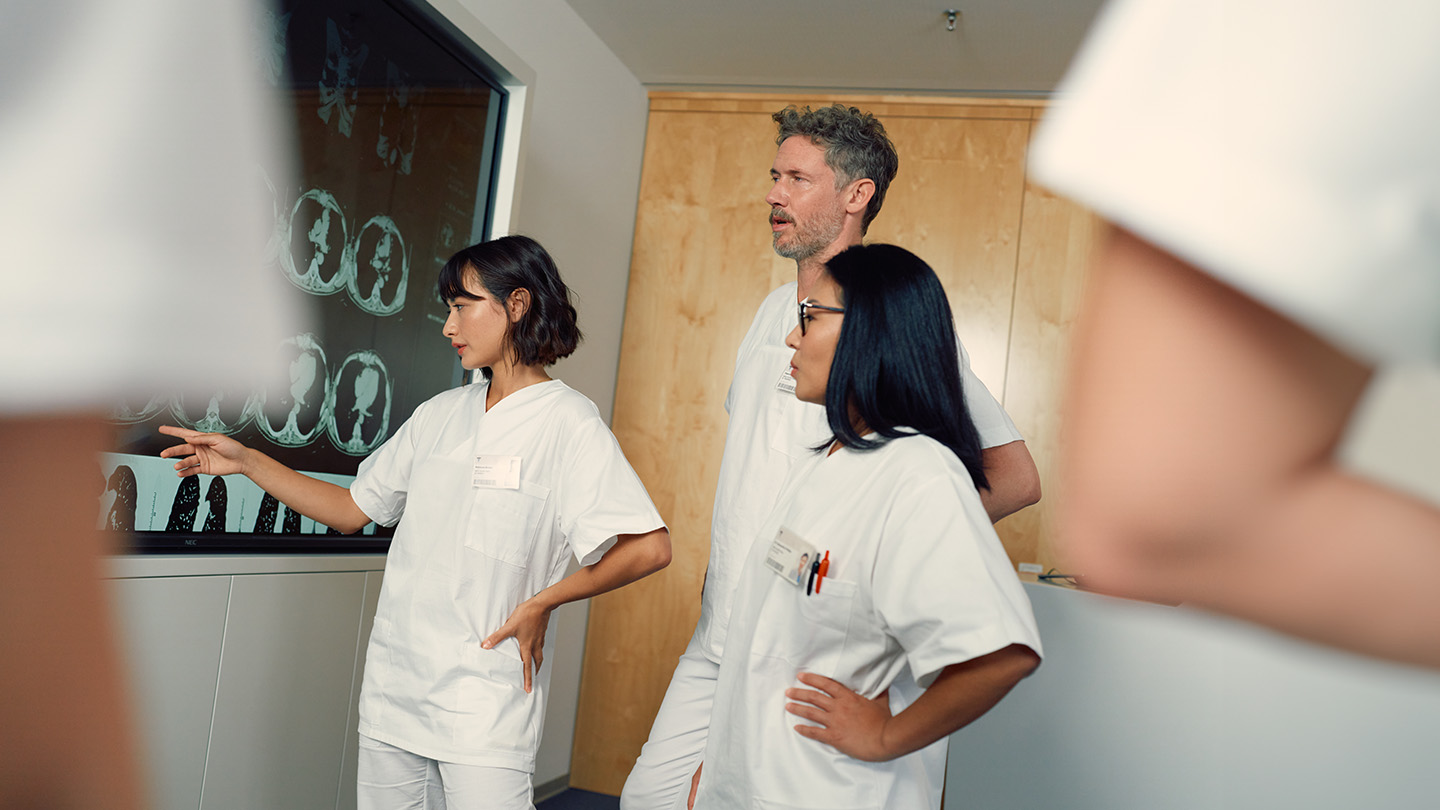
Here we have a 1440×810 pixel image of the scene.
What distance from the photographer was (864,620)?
143cm

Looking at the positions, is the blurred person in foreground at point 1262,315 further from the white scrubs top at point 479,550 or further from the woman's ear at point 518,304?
the woman's ear at point 518,304

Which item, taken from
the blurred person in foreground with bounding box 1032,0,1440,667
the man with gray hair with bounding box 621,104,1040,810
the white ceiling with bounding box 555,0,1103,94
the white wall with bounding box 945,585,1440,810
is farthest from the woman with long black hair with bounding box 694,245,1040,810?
the white ceiling with bounding box 555,0,1103,94

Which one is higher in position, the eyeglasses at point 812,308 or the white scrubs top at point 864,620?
the eyeglasses at point 812,308

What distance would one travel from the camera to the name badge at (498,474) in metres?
2.19

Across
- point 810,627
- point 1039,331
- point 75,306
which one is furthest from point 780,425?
point 1039,331

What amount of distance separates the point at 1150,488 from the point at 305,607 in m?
2.62

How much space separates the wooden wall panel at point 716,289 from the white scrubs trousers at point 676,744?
2135 millimetres

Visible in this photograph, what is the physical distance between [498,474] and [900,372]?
41.7 inches

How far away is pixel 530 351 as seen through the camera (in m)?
2.38

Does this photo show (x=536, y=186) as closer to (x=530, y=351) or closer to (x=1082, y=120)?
(x=530, y=351)

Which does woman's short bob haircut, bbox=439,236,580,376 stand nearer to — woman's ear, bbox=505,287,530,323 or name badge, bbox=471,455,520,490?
woman's ear, bbox=505,287,530,323

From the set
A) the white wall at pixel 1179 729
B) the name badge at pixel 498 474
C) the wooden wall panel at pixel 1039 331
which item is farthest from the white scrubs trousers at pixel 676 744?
the wooden wall panel at pixel 1039 331

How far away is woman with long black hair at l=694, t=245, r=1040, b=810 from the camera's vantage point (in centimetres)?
→ 132

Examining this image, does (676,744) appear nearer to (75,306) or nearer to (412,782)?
(412,782)
